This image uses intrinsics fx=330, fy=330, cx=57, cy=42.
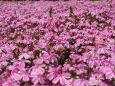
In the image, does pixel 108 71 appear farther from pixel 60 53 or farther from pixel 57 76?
pixel 60 53

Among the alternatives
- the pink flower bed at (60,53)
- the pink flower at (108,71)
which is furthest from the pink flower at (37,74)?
the pink flower at (108,71)

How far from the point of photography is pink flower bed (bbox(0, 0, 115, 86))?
12.5 feet

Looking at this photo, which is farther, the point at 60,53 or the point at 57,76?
the point at 60,53

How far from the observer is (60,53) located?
486cm

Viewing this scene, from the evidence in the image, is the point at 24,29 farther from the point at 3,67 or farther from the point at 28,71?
the point at 28,71

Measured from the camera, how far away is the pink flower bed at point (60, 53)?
150 inches

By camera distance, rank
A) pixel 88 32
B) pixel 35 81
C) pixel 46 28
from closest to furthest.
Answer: pixel 35 81 → pixel 88 32 → pixel 46 28

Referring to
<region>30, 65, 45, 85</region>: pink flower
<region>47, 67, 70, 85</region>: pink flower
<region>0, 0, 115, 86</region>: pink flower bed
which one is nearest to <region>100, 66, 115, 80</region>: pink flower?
<region>0, 0, 115, 86</region>: pink flower bed

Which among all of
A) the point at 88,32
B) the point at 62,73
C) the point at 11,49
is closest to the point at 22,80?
the point at 62,73

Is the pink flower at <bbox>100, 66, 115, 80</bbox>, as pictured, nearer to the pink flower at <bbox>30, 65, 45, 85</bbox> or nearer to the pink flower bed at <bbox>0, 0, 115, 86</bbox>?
the pink flower bed at <bbox>0, 0, 115, 86</bbox>

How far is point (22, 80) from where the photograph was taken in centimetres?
392

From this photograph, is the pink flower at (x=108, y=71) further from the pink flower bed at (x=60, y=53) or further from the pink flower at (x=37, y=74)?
the pink flower at (x=37, y=74)

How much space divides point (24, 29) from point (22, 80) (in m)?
3.35

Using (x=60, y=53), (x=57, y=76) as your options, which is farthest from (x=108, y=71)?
(x=60, y=53)
